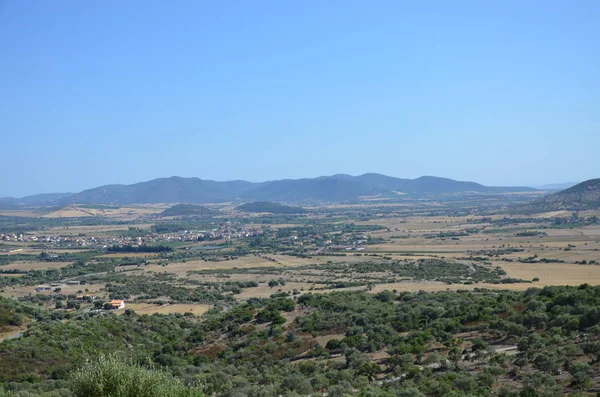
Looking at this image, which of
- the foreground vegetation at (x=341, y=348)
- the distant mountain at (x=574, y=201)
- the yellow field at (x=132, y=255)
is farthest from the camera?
the distant mountain at (x=574, y=201)

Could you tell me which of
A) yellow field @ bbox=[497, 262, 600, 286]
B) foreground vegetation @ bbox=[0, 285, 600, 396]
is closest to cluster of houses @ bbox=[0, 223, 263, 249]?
yellow field @ bbox=[497, 262, 600, 286]

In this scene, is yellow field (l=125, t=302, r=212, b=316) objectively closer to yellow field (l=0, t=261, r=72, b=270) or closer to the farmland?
the farmland

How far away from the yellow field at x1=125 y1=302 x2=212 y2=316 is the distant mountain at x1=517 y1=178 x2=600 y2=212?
117909 mm

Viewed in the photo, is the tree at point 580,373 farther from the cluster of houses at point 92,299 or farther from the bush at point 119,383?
the cluster of houses at point 92,299

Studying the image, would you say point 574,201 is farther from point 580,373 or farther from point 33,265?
point 580,373

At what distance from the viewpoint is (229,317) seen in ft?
117

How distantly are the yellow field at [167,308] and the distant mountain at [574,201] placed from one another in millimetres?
117909

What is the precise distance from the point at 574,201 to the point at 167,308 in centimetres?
13046

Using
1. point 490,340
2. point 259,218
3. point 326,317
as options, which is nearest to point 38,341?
point 326,317

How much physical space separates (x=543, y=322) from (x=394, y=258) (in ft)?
180

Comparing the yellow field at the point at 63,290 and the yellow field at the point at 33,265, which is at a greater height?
the yellow field at the point at 63,290

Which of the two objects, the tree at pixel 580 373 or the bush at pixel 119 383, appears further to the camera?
the tree at pixel 580 373

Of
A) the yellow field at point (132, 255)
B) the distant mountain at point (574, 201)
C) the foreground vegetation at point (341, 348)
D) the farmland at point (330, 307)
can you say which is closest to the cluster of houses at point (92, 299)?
the farmland at point (330, 307)

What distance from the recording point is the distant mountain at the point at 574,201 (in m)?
144
